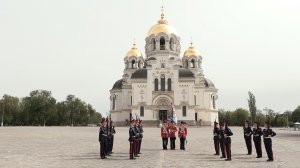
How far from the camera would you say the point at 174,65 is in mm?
61531

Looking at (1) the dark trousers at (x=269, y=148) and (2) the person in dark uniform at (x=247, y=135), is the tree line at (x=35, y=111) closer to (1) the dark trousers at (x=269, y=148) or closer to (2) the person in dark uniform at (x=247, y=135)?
(2) the person in dark uniform at (x=247, y=135)

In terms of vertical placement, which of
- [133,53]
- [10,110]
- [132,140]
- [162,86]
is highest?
[133,53]

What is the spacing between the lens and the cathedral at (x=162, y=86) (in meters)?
60.7

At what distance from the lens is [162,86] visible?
203 feet

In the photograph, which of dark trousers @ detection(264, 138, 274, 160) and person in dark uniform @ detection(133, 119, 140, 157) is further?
person in dark uniform @ detection(133, 119, 140, 157)

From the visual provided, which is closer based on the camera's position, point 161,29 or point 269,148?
point 269,148

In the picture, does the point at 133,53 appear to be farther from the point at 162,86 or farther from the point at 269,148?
the point at 269,148

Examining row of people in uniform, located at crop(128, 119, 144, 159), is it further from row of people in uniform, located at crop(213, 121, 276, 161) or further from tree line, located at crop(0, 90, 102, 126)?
tree line, located at crop(0, 90, 102, 126)

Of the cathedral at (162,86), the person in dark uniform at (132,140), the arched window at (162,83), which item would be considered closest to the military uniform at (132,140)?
the person in dark uniform at (132,140)

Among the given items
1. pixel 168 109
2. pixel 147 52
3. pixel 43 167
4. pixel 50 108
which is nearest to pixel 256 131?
pixel 43 167

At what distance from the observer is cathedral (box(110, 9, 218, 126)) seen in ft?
199

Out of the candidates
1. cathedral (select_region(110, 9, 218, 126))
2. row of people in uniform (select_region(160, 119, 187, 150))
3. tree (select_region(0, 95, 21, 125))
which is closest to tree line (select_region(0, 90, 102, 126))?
tree (select_region(0, 95, 21, 125))

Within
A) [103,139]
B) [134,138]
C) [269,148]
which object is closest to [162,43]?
[134,138]

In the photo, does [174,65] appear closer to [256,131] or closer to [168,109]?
[168,109]
